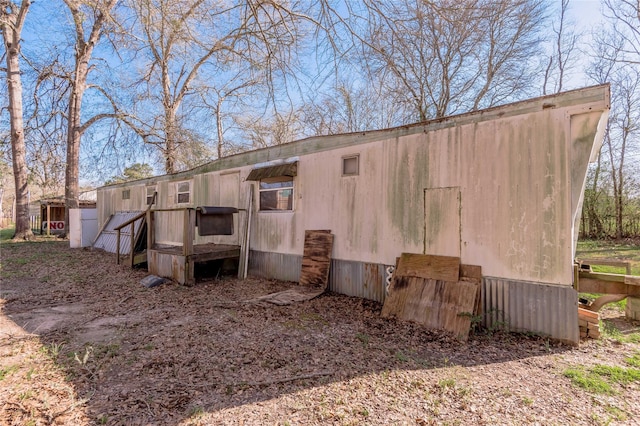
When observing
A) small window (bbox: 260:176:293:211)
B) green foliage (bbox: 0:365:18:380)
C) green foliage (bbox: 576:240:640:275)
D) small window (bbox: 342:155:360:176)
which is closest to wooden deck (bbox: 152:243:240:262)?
small window (bbox: 260:176:293:211)

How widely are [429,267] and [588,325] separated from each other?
1.99 m

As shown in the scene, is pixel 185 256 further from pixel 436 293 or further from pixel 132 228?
pixel 436 293

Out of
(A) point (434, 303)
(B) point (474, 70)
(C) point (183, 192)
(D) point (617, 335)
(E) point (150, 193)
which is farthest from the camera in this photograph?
(B) point (474, 70)

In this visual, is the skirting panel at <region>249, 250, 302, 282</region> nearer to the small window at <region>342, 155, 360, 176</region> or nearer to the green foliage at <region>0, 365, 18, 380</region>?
the small window at <region>342, 155, 360, 176</region>

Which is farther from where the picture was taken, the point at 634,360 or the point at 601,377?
the point at 634,360

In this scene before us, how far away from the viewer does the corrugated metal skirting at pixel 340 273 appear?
215 inches

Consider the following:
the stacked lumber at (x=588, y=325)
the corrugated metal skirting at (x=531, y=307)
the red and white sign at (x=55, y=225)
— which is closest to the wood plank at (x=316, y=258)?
the corrugated metal skirting at (x=531, y=307)

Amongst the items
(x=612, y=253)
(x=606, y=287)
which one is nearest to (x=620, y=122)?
(x=612, y=253)

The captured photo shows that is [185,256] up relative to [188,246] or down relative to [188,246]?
down

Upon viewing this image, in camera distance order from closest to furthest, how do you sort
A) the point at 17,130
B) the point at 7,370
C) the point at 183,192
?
the point at 7,370, the point at 183,192, the point at 17,130

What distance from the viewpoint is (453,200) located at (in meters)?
4.56

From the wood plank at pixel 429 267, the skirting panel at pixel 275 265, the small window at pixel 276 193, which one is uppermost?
the small window at pixel 276 193

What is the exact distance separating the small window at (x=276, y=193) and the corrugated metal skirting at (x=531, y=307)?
4.23m

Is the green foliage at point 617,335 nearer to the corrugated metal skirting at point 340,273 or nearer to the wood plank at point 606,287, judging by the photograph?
the wood plank at point 606,287
